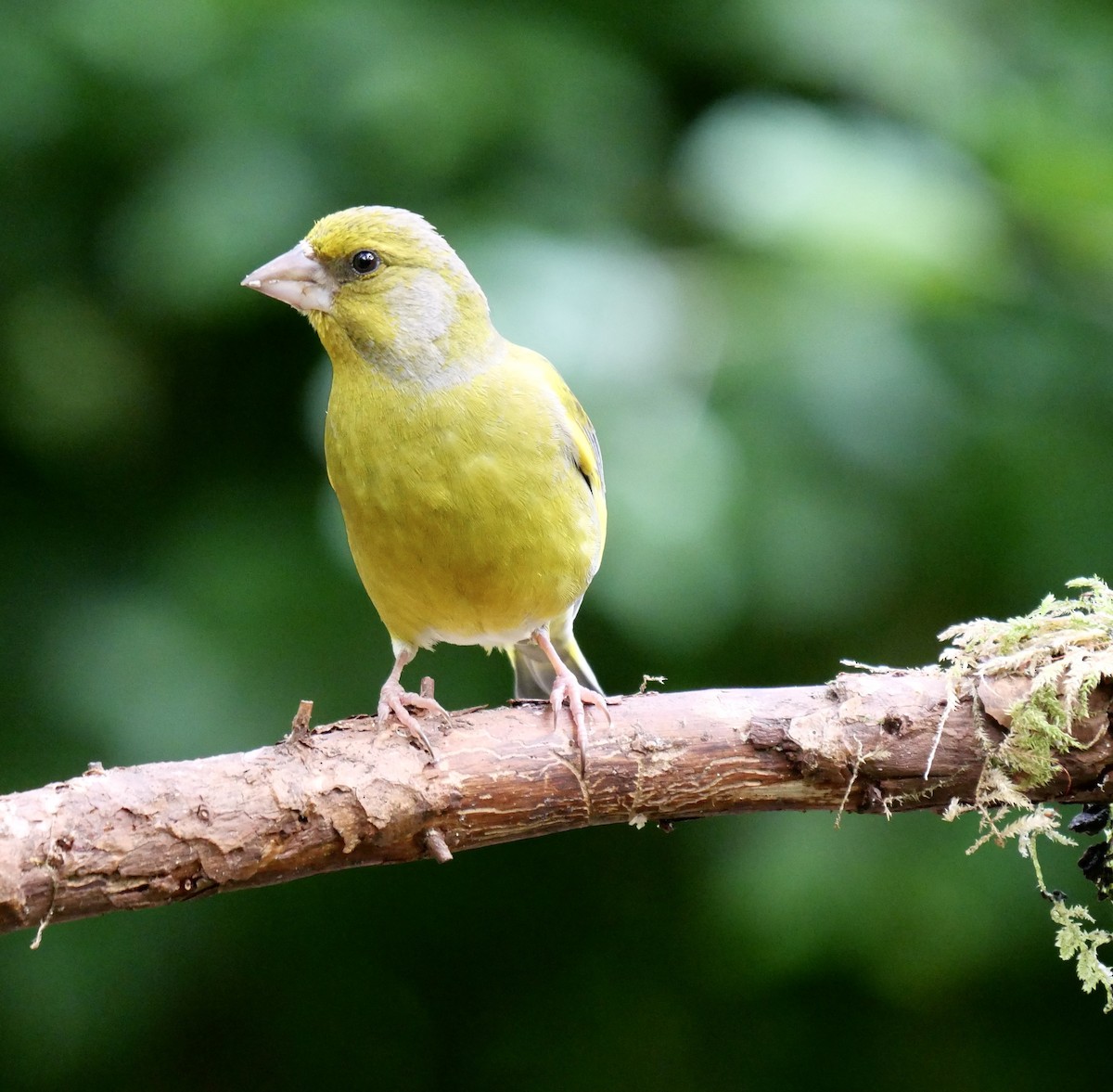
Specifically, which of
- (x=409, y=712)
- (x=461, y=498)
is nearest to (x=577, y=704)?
(x=409, y=712)

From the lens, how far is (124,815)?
2580mm

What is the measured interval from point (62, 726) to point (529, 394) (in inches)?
84.8

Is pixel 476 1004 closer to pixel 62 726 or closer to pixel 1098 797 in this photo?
pixel 62 726

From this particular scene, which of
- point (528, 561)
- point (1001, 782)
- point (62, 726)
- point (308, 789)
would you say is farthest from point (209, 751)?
point (1001, 782)

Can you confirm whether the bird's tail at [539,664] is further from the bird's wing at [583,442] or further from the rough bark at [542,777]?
the rough bark at [542,777]

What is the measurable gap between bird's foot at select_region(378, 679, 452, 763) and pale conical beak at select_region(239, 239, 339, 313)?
113 centimetres

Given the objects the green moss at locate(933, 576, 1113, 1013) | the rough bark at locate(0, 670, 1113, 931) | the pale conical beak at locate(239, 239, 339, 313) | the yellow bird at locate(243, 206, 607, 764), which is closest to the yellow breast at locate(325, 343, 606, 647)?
the yellow bird at locate(243, 206, 607, 764)

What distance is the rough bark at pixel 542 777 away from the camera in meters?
2.65

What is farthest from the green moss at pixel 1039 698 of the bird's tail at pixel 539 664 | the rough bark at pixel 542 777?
the bird's tail at pixel 539 664

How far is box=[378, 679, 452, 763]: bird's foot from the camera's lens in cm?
290

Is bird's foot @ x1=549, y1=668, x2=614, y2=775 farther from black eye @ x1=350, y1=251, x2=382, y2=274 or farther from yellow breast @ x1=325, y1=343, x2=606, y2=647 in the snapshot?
black eye @ x1=350, y1=251, x2=382, y2=274

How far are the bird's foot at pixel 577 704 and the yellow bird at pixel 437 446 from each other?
0.96ft

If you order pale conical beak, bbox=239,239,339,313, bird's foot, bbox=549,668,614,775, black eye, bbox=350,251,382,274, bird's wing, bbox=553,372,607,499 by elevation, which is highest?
black eye, bbox=350,251,382,274

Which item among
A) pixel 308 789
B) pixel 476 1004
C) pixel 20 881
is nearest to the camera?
pixel 20 881
